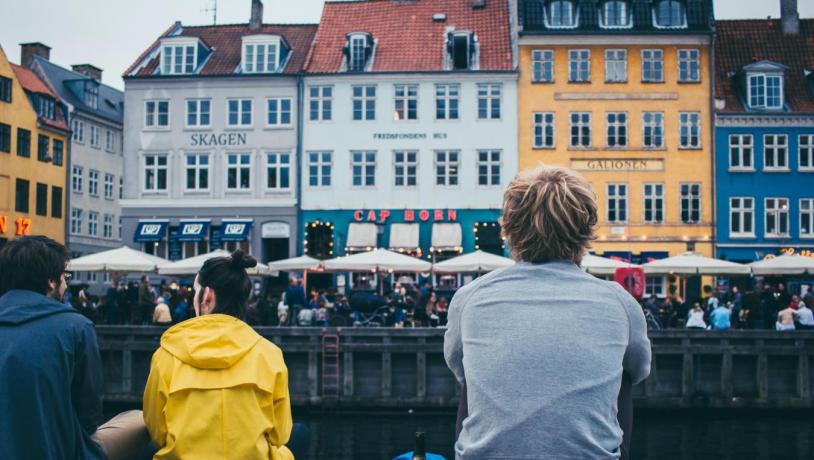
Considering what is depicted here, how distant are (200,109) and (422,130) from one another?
9144 mm

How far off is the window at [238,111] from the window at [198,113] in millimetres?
826

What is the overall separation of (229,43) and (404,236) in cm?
1172

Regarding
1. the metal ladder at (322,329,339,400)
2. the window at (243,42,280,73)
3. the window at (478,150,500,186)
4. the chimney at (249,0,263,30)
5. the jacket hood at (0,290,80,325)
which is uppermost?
the chimney at (249,0,263,30)

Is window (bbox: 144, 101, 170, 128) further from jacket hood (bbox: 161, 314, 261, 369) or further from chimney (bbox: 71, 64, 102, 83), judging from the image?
jacket hood (bbox: 161, 314, 261, 369)

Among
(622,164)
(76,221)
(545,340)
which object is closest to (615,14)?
(622,164)

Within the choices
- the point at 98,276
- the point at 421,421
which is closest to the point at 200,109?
the point at 98,276

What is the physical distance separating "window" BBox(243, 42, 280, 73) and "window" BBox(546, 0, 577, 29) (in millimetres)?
11052

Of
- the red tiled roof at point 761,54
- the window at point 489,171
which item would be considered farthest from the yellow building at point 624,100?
the red tiled roof at point 761,54

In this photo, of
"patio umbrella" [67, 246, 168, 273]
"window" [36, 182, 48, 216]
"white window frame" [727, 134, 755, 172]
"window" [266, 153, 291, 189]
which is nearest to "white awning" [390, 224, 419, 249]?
"window" [266, 153, 291, 189]

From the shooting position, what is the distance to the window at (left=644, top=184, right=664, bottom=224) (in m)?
37.1

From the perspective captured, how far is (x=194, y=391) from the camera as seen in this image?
423 centimetres

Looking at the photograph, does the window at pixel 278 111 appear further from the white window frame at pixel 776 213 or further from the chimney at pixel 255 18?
the white window frame at pixel 776 213

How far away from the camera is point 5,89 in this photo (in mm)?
44531

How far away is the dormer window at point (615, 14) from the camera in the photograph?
124ft
